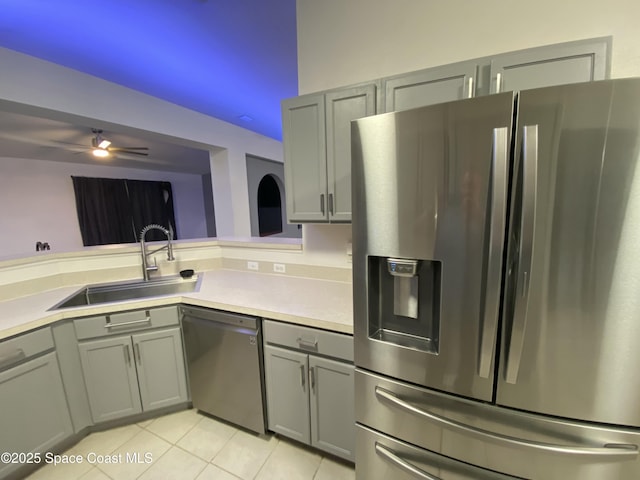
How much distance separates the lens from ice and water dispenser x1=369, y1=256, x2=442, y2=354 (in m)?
0.97

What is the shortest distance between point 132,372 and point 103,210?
5.31 meters

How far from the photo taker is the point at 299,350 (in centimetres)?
144

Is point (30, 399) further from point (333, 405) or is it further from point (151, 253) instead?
point (333, 405)

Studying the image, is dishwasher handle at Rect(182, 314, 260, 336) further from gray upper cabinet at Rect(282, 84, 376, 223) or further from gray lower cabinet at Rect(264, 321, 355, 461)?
gray upper cabinet at Rect(282, 84, 376, 223)

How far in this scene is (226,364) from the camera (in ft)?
5.36

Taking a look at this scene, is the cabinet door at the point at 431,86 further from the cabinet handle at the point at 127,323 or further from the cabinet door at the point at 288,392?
the cabinet handle at the point at 127,323

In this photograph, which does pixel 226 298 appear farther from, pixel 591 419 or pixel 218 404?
pixel 591 419

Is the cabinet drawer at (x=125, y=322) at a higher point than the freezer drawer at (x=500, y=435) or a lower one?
higher

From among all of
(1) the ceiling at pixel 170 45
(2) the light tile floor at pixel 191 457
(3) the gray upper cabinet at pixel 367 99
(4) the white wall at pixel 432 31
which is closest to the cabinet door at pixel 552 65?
(3) the gray upper cabinet at pixel 367 99

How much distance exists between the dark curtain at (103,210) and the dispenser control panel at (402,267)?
663cm

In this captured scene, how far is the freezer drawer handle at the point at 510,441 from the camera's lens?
2.58 feet

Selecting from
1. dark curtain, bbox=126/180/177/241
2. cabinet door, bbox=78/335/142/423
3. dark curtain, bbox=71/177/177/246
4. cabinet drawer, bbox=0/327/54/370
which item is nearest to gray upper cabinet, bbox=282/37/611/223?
cabinet door, bbox=78/335/142/423

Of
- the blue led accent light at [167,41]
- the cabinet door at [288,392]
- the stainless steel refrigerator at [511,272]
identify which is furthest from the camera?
the blue led accent light at [167,41]

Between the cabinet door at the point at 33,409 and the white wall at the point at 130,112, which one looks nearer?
the cabinet door at the point at 33,409
